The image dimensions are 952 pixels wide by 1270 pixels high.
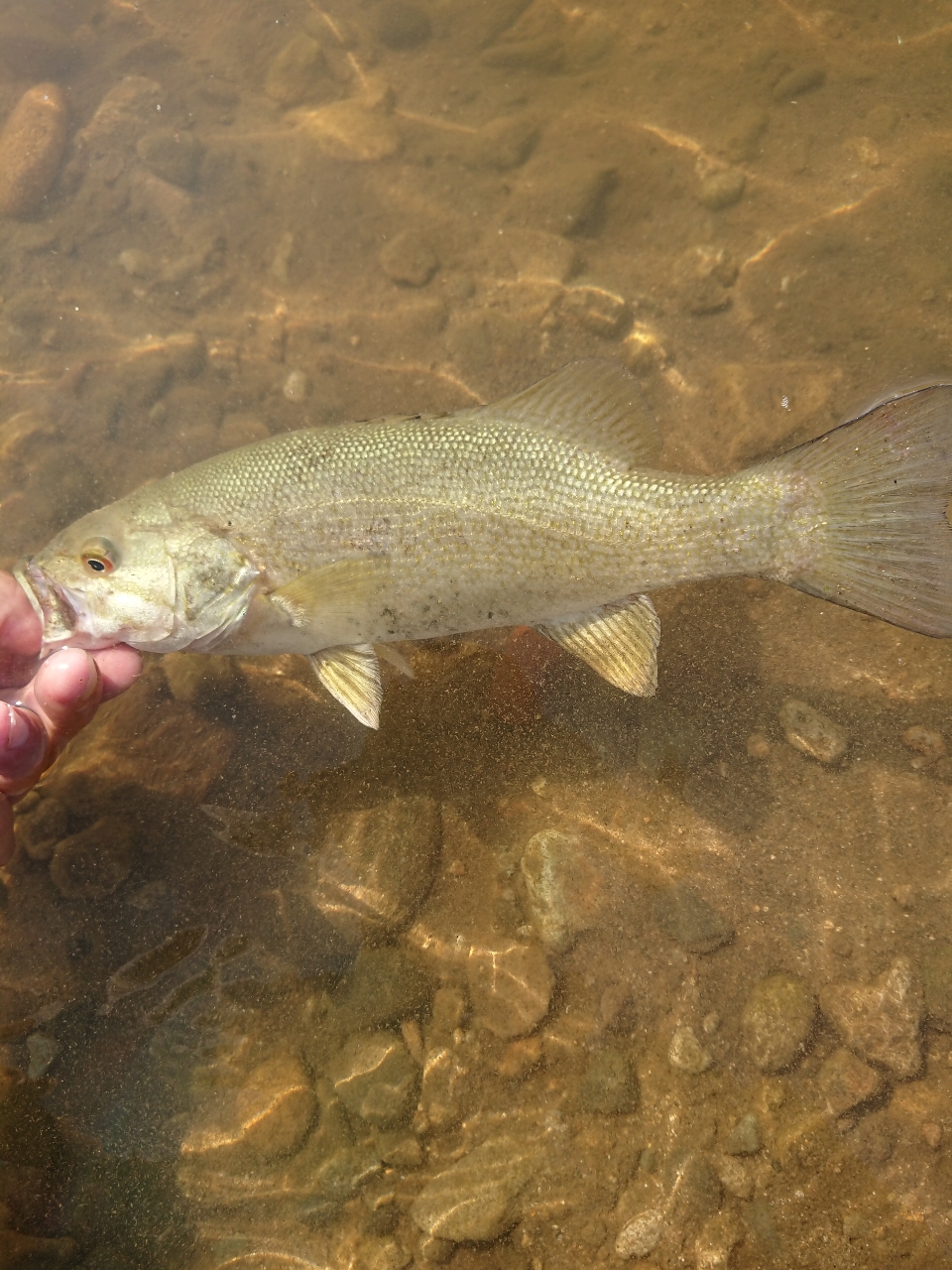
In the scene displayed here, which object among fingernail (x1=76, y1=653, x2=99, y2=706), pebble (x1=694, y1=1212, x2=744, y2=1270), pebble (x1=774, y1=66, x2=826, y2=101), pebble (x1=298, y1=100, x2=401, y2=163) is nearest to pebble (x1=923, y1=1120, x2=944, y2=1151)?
pebble (x1=694, y1=1212, x2=744, y2=1270)

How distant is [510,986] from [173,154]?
28.4 feet

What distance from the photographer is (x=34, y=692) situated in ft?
8.84

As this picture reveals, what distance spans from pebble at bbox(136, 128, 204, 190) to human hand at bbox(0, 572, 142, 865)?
6.21 metres

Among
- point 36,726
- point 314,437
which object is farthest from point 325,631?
point 36,726

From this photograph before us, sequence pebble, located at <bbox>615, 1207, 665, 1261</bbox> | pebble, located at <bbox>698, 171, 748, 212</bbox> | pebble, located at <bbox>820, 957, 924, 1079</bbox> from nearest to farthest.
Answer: pebble, located at <bbox>615, 1207, 665, 1261</bbox> → pebble, located at <bbox>820, 957, 924, 1079</bbox> → pebble, located at <bbox>698, 171, 748, 212</bbox>

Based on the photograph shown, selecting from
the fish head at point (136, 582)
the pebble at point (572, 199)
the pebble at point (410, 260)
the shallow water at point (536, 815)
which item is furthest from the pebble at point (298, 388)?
the fish head at point (136, 582)

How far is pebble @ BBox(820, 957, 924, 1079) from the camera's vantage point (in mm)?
2889

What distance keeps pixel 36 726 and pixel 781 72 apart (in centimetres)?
741

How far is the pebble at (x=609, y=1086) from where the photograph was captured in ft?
9.82

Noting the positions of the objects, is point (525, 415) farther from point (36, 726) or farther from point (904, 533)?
point (36, 726)

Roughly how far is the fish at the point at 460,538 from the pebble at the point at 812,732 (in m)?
1.13

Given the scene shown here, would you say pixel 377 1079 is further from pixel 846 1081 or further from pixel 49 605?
pixel 49 605

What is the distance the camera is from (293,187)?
22.0 feet

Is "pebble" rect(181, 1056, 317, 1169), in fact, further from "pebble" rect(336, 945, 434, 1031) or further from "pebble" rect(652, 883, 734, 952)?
"pebble" rect(652, 883, 734, 952)
